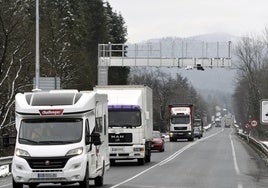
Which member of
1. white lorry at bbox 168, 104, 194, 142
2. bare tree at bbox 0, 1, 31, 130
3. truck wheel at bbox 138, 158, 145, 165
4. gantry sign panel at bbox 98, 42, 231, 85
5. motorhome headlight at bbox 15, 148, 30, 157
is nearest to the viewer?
motorhome headlight at bbox 15, 148, 30, 157

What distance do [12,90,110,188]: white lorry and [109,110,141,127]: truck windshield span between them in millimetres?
12315

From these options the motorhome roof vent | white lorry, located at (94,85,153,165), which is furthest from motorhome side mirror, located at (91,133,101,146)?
white lorry, located at (94,85,153,165)

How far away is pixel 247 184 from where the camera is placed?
2177 centimetres

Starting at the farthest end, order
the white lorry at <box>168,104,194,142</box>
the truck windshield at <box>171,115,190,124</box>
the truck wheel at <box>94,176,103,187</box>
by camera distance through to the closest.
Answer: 1. the truck windshield at <box>171,115,190,124</box>
2. the white lorry at <box>168,104,194,142</box>
3. the truck wheel at <box>94,176,103,187</box>

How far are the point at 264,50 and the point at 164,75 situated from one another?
50.2 m

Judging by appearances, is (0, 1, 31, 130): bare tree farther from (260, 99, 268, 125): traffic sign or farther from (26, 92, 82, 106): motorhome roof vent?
(26, 92, 82, 106): motorhome roof vent

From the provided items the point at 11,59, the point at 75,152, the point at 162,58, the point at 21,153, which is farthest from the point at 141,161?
the point at 162,58

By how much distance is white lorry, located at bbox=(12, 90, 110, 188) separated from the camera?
56.5 ft

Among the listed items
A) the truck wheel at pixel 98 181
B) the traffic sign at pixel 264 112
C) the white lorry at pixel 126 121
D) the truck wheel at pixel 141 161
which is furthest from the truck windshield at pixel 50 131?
the truck wheel at pixel 141 161

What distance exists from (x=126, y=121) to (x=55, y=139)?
13.7m

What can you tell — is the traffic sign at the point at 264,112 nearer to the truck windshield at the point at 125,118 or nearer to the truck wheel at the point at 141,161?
the truck windshield at the point at 125,118

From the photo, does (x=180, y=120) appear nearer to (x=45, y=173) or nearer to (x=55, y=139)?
(x=55, y=139)

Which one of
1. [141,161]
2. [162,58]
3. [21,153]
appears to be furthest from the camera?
[162,58]

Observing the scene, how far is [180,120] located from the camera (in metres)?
71.8
